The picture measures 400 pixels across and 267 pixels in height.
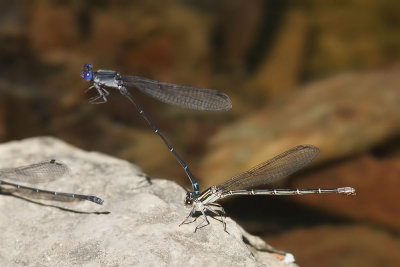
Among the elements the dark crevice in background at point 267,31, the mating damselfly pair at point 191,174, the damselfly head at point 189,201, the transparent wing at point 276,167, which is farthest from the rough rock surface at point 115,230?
the dark crevice in background at point 267,31

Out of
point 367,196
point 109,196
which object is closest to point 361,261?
point 367,196

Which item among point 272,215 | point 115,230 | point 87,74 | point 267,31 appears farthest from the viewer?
point 267,31

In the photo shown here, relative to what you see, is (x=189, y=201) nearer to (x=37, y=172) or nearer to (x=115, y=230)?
(x=115, y=230)

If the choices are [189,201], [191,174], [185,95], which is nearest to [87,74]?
[185,95]

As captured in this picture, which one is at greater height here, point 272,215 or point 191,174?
point 272,215

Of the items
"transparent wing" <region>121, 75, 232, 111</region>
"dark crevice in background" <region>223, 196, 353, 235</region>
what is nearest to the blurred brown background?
"dark crevice in background" <region>223, 196, 353, 235</region>

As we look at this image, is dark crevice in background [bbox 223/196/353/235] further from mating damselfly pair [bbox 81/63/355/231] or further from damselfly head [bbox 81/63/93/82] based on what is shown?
damselfly head [bbox 81/63/93/82]
